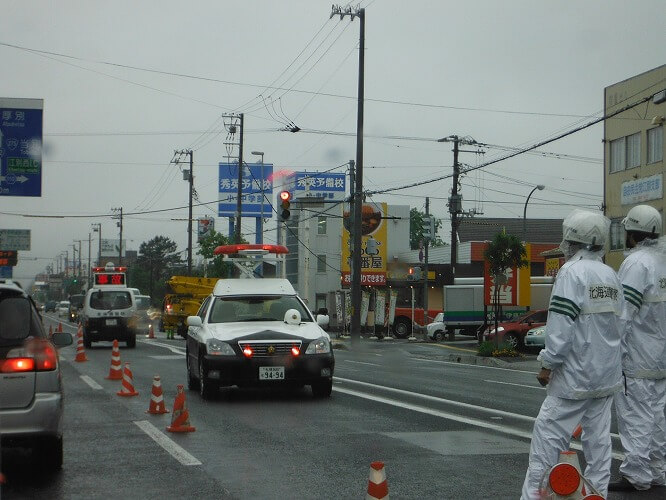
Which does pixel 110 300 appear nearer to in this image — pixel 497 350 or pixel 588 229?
pixel 497 350

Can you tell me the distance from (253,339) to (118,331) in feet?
68.7

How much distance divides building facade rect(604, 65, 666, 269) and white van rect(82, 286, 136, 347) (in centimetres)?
1789

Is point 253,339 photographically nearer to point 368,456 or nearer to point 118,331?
point 368,456

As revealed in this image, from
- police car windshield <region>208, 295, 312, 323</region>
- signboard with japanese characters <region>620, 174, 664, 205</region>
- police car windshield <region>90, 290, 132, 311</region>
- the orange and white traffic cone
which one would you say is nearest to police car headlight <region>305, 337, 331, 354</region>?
police car windshield <region>208, 295, 312, 323</region>

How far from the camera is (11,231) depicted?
45812mm

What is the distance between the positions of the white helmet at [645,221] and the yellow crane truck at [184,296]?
34.0 meters

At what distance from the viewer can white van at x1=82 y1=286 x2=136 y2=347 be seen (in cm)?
3403

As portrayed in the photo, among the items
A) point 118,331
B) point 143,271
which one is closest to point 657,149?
point 118,331

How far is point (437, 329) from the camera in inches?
1777

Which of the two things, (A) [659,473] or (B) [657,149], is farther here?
(B) [657,149]

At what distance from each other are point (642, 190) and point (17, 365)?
33050 millimetres

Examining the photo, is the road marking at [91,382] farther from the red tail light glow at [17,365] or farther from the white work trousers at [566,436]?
the white work trousers at [566,436]

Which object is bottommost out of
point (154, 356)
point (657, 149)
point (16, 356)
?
point (154, 356)

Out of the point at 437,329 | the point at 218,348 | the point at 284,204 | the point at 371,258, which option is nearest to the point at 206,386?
the point at 218,348
